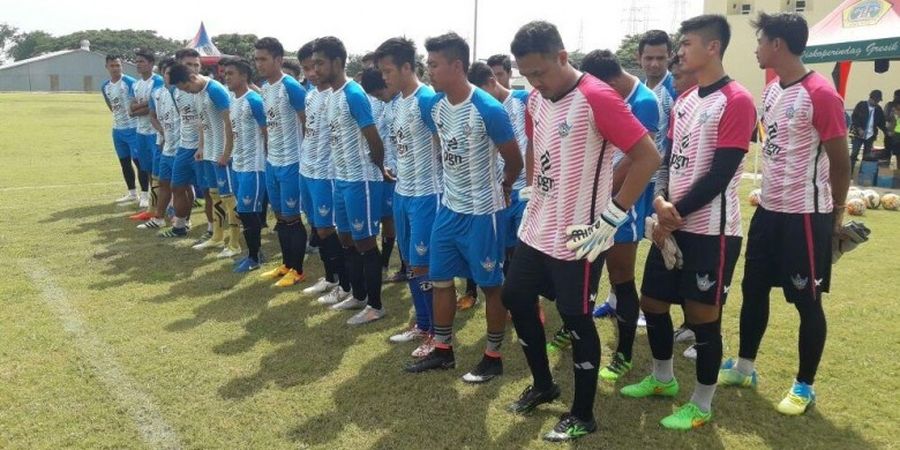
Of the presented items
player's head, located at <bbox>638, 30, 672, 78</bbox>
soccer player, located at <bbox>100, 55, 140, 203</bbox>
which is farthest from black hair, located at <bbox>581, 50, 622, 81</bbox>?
soccer player, located at <bbox>100, 55, 140, 203</bbox>

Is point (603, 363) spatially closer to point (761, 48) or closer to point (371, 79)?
point (761, 48)

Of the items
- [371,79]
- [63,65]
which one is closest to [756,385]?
[371,79]

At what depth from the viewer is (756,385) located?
14.2 feet

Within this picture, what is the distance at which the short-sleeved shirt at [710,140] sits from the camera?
11.0 feet

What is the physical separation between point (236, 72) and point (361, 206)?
252 cm

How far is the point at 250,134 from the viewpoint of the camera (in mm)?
7168

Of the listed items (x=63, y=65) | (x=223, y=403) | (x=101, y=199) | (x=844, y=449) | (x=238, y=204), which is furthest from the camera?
(x=63, y=65)

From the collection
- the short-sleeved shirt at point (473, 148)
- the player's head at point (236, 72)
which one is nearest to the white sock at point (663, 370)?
the short-sleeved shirt at point (473, 148)

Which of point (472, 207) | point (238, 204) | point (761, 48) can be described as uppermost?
point (761, 48)

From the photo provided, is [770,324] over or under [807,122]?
under

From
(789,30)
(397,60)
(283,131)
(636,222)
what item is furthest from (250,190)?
(789,30)

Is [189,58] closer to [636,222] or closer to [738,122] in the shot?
[636,222]

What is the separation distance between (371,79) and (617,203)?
3.76m

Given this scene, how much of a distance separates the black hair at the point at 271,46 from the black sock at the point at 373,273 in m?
2.30
